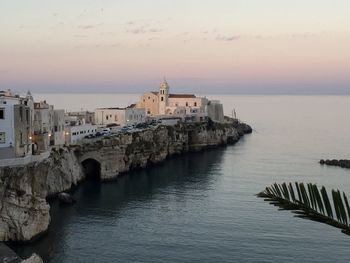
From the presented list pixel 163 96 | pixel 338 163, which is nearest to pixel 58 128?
pixel 338 163

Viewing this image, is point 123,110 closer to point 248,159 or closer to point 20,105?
point 248,159

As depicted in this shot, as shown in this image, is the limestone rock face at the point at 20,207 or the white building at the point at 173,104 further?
the white building at the point at 173,104

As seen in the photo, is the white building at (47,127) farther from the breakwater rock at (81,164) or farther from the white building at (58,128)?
the breakwater rock at (81,164)

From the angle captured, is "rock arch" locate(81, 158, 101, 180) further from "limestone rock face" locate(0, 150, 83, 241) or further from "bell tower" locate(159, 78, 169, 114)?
"bell tower" locate(159, 78, 169, 114)

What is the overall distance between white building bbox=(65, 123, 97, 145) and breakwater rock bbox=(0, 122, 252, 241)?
2.51 metres

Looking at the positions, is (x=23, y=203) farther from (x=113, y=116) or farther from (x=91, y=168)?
(x=113, y=116)

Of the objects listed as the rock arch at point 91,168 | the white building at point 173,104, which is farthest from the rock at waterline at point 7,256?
the white building at point 173,104

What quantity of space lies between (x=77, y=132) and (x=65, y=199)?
2326cm

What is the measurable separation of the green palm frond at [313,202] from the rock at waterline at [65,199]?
50457mm

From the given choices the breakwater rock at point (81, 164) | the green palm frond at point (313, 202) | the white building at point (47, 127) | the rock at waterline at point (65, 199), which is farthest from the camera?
the white building at point (47, 127)

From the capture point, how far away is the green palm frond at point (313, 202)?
16.3 feet

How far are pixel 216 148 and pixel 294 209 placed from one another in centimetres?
10375

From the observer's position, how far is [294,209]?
17.5 feet

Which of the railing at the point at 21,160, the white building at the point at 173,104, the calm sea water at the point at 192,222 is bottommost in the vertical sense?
the calm sea water at the point at 192,222
